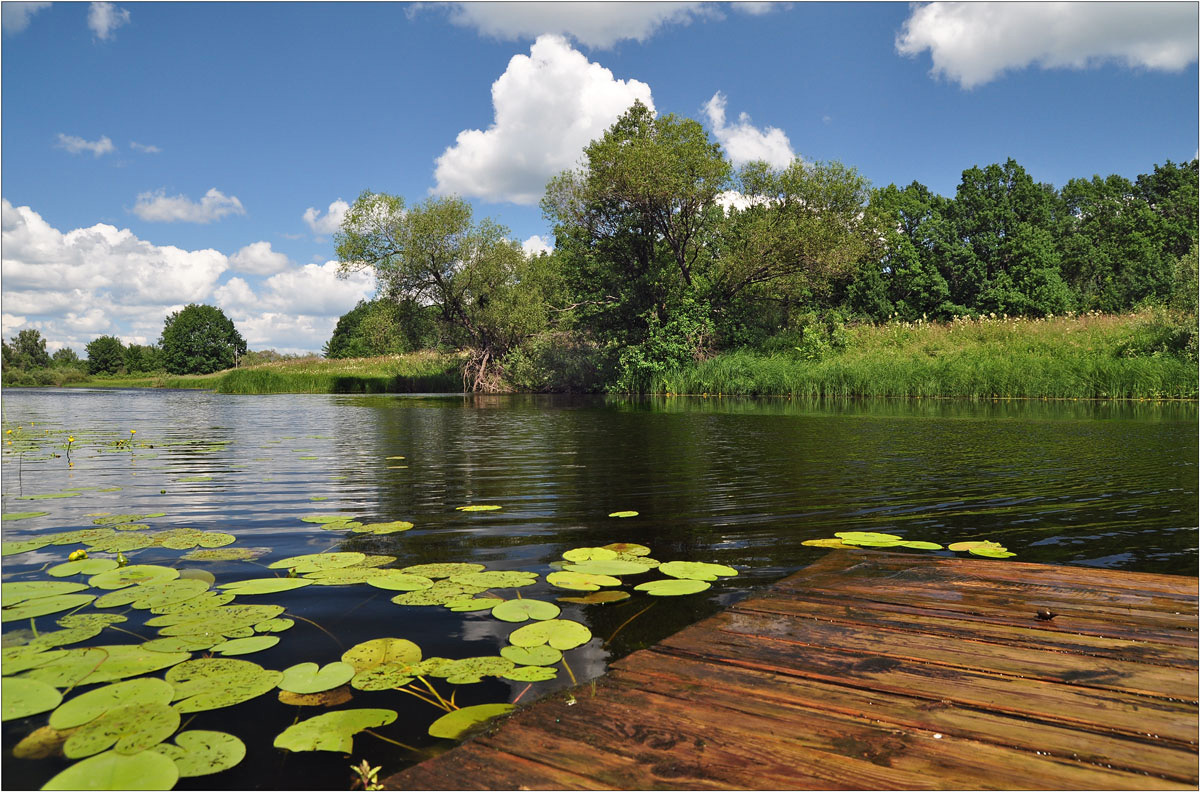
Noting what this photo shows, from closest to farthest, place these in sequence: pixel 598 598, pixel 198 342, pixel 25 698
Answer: pixel 25 698, pixel 598 598, pixel 198 342

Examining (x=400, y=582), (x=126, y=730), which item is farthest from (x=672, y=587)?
(x=126, y=730)

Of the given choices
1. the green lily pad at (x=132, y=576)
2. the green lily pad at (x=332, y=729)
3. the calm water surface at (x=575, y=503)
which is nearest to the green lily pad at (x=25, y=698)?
the calm water surface at (x=575, y=503)

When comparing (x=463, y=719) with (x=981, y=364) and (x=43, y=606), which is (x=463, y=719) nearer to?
(x=43, y=606)

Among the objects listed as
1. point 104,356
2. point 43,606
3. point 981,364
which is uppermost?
point 104,356

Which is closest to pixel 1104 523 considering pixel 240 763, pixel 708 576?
pixel 708 576

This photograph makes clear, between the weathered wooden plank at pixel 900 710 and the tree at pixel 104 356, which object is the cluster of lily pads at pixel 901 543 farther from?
the tree at pixel 104 356

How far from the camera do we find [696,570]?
14.0 feet

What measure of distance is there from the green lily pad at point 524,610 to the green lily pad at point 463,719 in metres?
0.85

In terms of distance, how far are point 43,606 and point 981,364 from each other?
1044 inches

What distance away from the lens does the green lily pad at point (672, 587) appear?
153 inches

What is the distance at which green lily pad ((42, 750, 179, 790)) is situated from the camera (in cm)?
201

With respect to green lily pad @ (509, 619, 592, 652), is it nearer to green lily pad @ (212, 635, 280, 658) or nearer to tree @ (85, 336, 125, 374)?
green lily pad @ (212, 635, 280, 658)

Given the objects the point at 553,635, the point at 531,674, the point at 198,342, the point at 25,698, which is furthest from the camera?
the point at 198,342

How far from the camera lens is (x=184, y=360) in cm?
7288
